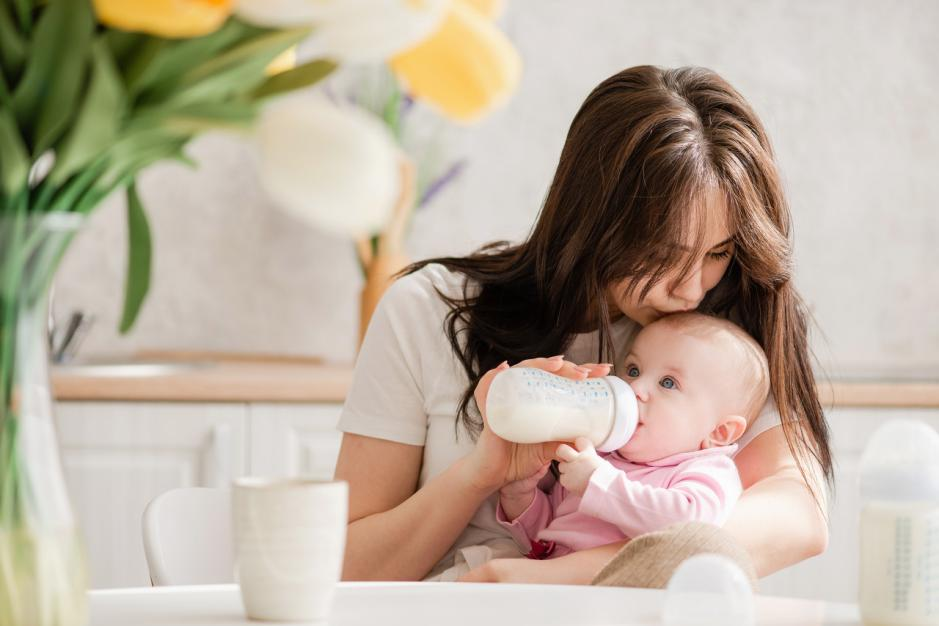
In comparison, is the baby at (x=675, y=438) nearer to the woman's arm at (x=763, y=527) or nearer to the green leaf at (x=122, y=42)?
the woman's arm at (x=763, y=527)

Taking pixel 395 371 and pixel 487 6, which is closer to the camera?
pixel 487 6

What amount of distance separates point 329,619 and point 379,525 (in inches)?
22.9

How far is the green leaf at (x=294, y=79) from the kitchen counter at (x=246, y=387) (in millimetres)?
1629

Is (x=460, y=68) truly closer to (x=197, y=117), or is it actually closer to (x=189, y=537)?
(x=197, y=117)

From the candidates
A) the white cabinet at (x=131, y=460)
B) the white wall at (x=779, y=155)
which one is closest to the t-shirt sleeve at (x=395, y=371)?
the white cabinet at (x=131, y=460)

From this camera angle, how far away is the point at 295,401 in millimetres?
2309

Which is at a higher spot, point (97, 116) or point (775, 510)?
point (97, 116)

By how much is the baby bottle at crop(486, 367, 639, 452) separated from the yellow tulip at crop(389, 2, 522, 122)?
66 centimetres

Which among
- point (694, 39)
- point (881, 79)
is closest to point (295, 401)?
point (694, 39)

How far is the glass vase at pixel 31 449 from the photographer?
2.06 feet

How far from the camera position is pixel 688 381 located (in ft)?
4.87

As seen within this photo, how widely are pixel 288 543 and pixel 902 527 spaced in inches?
17.6

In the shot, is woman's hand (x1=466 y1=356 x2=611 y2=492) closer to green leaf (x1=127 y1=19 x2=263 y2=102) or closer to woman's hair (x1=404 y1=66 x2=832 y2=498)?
woman's hair (x1=404 y1=66 x2=832 y2=498)

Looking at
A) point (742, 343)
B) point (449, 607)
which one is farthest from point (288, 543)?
point (742, 343)
